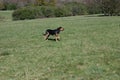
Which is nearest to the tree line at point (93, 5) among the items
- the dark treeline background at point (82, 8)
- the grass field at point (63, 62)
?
the dark treeline background at point (82, 8)

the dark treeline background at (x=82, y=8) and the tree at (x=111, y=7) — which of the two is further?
the dark treeline background at (x=82, y=8)

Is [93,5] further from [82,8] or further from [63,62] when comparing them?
[63,62]

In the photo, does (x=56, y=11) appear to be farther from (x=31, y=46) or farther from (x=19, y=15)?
(x=31, y=46)

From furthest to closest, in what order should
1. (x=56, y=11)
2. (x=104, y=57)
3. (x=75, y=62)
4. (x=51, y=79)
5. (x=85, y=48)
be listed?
(x=56, y=11), (x=85, y=48), (x=104, y=57), (x=75, y=62), (x=51, y=79)

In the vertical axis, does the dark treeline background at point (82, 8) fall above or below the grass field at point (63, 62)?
below

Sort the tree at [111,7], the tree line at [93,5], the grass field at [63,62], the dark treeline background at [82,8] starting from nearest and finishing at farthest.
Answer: the grass field at [63,62]
the tree at [111,7]
the tree line at [93,5]
the dark treeline background at [82,8]

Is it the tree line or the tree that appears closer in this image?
the tree

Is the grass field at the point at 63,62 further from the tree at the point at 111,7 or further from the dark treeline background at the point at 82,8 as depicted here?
the dark treeline background at the point at 82,8

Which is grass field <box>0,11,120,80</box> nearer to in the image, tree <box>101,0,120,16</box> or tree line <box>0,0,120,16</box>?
tree <box>101,0,120,16</box>

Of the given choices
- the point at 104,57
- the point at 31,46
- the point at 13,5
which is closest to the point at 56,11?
the point at 13,5

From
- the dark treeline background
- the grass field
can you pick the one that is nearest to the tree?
the dark treeline background

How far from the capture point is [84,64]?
7371 mm

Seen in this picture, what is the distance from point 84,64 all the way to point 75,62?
330 millimetres

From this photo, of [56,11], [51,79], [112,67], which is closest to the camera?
[51,79]
